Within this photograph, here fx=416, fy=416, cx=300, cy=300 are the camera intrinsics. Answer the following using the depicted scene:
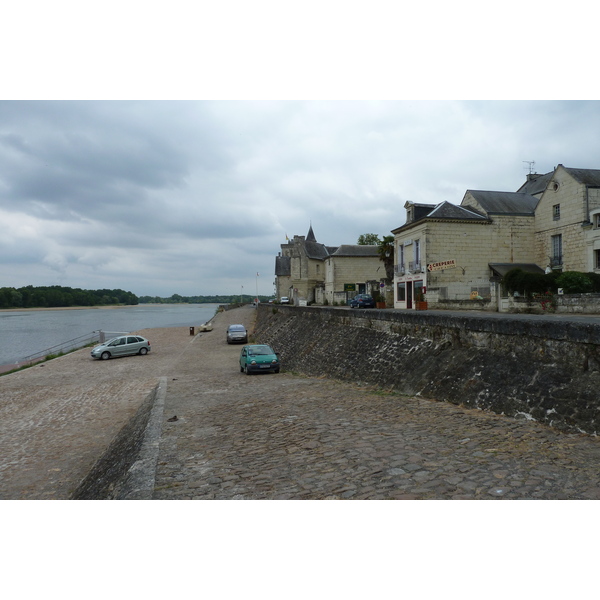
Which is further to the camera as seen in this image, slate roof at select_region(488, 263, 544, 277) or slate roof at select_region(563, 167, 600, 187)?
slate roof at select_region(488, 263, 544, 277)

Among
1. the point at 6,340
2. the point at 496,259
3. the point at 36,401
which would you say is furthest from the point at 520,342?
the point at 6,340

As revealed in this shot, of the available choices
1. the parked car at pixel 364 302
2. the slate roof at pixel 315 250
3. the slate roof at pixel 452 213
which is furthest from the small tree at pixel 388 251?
the slate roof at pixel 315 250

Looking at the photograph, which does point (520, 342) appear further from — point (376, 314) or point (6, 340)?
point (6, 340)

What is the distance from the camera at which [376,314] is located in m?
15.0

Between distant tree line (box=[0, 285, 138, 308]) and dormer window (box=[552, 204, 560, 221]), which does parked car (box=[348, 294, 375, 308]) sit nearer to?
dormer window (box=[552, 204, 560, 221])

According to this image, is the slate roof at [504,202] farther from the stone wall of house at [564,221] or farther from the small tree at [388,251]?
the small tree at [388,251]

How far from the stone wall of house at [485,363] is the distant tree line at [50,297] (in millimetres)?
158694

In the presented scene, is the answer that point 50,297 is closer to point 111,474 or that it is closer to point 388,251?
point 388,251

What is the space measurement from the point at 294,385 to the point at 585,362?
8.54 metres

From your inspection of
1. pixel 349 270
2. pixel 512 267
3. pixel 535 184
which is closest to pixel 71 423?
pixel 512 267

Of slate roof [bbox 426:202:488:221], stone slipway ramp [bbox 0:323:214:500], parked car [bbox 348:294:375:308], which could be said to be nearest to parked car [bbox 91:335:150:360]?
stone slipway ramp [bbox 0:323:214:500]

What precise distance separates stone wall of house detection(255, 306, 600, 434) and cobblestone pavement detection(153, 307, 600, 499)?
1.36ft

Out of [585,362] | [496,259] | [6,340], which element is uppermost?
[496,259]

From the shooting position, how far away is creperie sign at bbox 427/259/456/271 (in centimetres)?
2853
